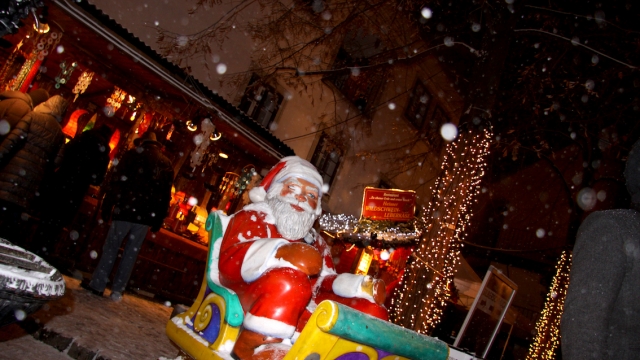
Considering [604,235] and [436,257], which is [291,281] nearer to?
[604,235]

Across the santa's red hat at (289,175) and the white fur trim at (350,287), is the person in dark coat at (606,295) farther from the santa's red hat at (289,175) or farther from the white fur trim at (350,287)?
the santa's red hat at (289,175)

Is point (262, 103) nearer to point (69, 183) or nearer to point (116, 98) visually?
point (116, 98)

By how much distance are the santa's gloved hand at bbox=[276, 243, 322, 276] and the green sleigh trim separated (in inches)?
15.1

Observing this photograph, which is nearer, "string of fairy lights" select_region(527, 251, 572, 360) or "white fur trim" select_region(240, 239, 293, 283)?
"white fur trim" select_region(240, 239, 293, 283)

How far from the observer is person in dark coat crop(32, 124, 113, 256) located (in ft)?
17.5

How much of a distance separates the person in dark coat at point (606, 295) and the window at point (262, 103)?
922 cm

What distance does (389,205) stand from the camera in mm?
10523

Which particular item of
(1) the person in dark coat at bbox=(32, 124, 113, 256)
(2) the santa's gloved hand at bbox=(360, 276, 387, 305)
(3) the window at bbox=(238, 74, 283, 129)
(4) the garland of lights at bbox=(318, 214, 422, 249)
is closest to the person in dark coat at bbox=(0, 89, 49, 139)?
(1) the person in dark coat at bbox=(32, 124, 113, 256)

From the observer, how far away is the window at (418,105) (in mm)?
15891

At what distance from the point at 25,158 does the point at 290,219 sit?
13.6 feet

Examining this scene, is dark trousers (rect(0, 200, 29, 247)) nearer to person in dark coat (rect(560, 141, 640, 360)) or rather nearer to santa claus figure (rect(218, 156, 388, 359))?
santa claus figure (rect(218, 156, 388, 359))

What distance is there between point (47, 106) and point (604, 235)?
6016mm

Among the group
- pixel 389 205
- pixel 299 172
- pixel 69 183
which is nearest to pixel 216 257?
pixel 299 172

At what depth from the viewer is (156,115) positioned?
8391mm
